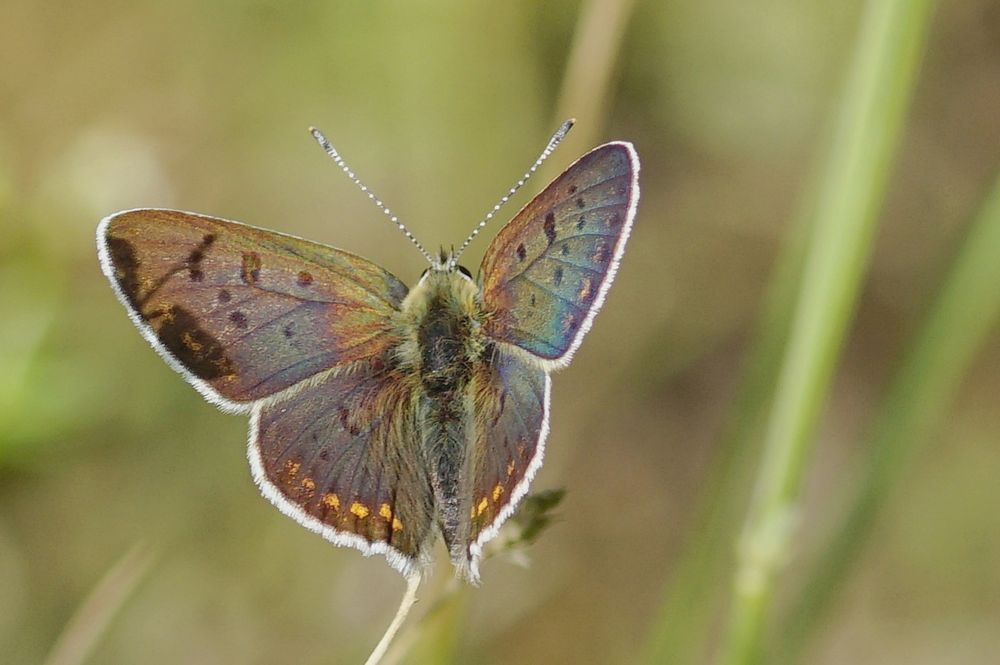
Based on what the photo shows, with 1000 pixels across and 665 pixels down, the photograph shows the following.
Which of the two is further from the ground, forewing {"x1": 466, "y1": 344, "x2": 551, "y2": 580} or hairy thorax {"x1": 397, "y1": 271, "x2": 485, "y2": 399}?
hairy thorax {"x1": 397, "y1": 271, "x2": 485, "y2": 399}

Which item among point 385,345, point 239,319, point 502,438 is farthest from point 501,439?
point 239,319

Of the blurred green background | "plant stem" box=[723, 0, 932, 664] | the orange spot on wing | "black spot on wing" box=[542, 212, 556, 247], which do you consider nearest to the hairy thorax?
"black spot on wing" box=[542, 212, 556, 247]

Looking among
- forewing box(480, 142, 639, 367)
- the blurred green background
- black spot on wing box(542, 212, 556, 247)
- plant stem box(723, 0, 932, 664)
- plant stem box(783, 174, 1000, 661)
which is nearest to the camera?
plant stem box(723, 0, 932, 664)

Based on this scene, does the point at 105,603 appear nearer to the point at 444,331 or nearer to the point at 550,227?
the point at 444,331

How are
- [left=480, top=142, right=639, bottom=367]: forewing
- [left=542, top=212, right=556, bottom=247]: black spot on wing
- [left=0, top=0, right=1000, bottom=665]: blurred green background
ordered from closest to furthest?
[left=480, top=142, right=639, bottom=367]: forewing, [left=542, top=212, right=556, bottom=247]: black spot on wing, [left=0, top=0, right=1000, bottom=665]: blurred green background

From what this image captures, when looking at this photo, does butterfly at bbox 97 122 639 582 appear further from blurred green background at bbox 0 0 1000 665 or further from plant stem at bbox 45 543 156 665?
blurred green background at bbox 0 0 1000 665

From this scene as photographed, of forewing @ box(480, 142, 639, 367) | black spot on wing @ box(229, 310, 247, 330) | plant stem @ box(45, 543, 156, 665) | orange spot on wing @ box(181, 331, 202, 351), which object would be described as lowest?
plant stem @ box(45, 543, 156, 665)

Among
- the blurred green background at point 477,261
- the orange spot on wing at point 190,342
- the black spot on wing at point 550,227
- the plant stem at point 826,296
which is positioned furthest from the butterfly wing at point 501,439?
the blurred green background at point 477,261

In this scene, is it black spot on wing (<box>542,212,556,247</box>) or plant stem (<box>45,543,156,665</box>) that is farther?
plant stem (<box>45,543,156,665</box>)
